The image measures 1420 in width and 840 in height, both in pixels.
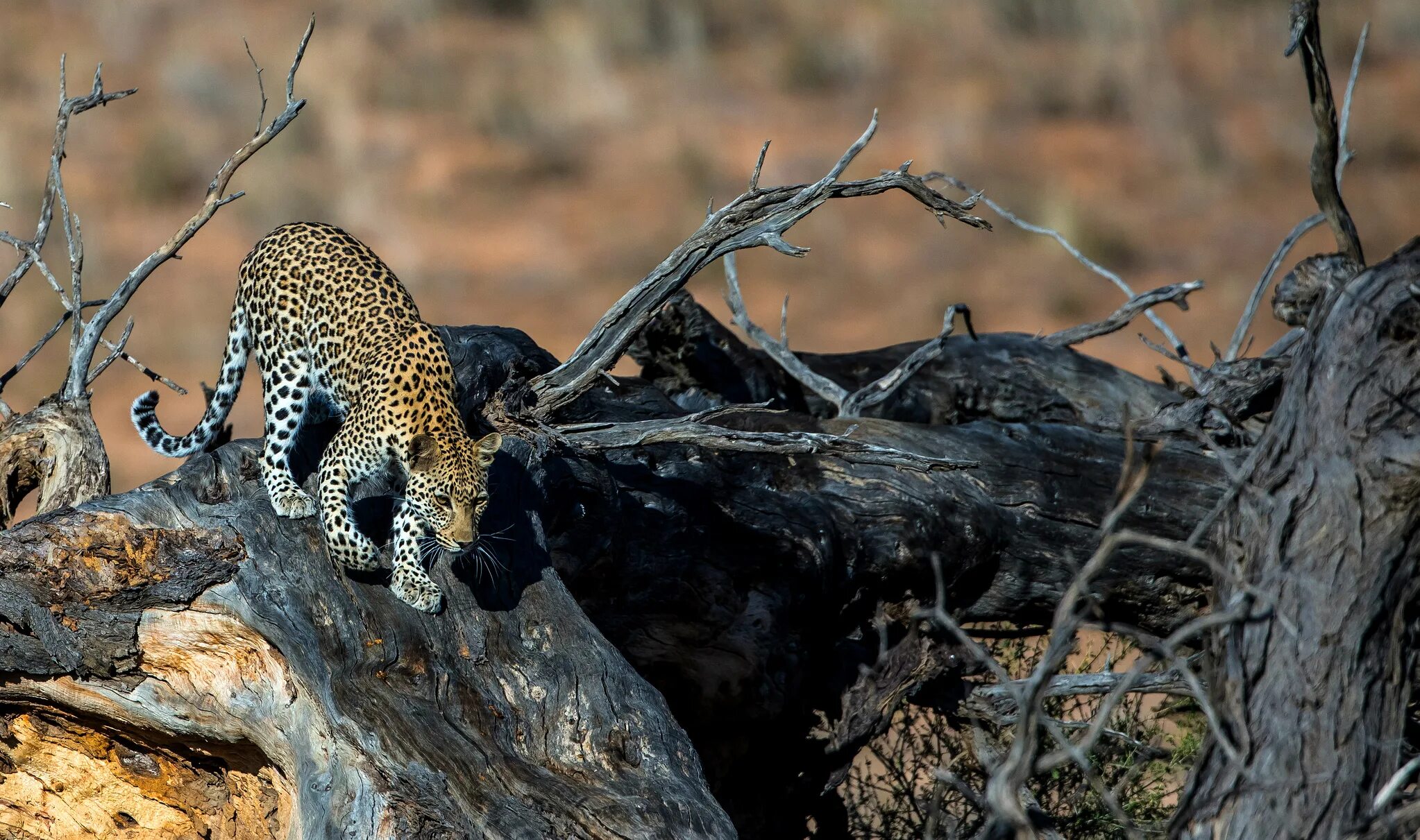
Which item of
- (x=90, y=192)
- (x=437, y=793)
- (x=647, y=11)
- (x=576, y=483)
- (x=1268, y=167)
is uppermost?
(x=647, y=11)

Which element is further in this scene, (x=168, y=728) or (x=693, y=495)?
(x=693, y=495)

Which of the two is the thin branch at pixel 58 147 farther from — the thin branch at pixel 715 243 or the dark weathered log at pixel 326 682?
the thin branch at pixel 715 243

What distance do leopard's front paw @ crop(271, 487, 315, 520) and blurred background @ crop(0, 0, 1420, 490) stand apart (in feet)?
33.5

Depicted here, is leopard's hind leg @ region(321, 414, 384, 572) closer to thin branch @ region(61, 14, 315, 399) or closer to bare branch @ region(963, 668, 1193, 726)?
thin branch @ region(61, 14, 315, 399)

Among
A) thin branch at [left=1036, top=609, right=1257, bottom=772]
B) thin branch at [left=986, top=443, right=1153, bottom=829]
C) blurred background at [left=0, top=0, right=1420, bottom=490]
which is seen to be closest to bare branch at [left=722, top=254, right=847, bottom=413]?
thin branch at [left=1036, top=609, right=1257, bottom=772]

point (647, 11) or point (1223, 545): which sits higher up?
point (647, 11)

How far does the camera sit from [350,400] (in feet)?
16.7

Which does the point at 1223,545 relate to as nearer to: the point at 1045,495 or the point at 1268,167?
the point at 1045,495

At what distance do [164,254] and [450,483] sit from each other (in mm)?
1749

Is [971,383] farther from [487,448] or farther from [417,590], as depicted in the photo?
[417,590]

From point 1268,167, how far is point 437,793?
2075cm

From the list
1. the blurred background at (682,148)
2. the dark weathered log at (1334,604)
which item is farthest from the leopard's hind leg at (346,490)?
the blurred background at (682,148)

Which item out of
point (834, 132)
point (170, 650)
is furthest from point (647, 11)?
point (170, 650)

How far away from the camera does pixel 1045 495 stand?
21.4 ft
